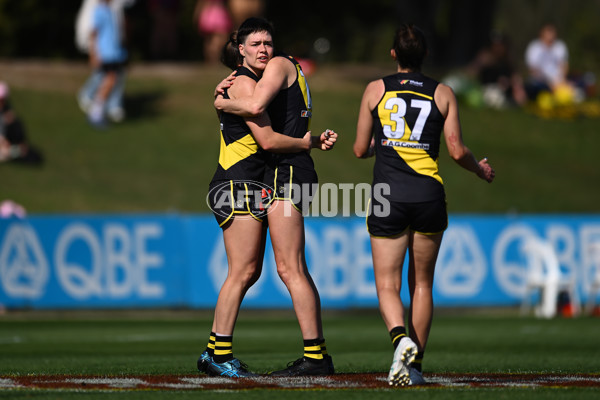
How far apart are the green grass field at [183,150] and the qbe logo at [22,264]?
4.03 m

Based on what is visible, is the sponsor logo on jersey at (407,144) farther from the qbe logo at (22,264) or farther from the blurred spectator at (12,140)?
the blurred spectator at (12,140)

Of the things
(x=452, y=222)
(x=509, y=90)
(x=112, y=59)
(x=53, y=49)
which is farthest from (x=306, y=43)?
(x=452, y=222)

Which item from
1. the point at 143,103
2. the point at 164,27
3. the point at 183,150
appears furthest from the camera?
the point at 164,27

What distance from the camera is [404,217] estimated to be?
6.68 meters

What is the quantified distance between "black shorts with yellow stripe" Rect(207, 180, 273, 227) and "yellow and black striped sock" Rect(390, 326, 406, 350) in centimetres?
122

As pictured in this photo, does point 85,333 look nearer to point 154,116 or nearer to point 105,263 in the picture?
point 105,263

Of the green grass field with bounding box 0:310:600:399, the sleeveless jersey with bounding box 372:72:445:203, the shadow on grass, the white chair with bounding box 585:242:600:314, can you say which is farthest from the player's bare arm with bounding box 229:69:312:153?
the shadow on grass

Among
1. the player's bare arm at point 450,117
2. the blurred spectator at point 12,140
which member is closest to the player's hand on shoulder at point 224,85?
the player's bare arm at point 450,117

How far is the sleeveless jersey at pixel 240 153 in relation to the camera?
7035 millimetres

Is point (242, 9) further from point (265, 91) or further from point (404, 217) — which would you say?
point (404, 217)

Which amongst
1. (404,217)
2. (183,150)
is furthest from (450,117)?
(183,150)

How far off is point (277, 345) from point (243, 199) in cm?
448

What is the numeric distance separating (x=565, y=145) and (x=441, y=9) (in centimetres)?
2591

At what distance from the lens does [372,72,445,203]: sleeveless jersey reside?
668 centimetres
